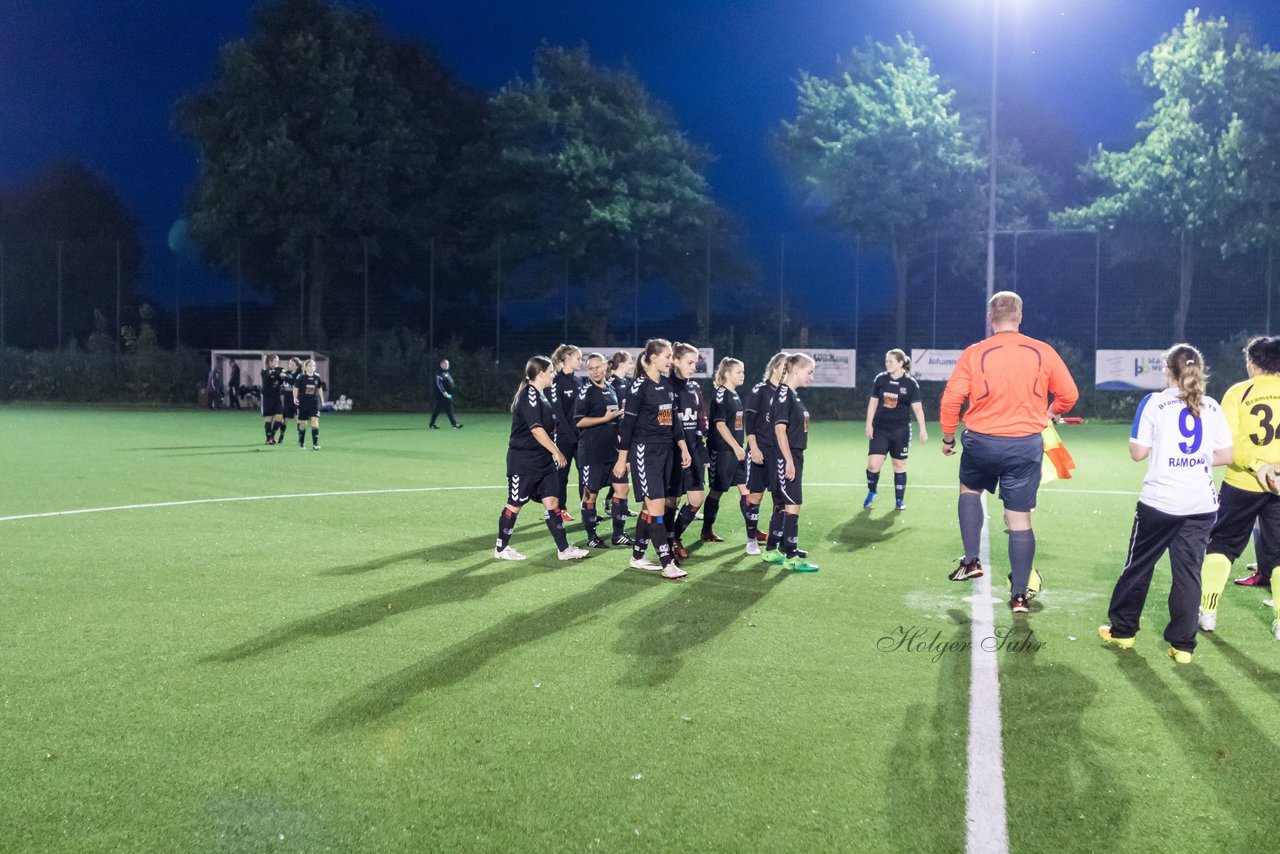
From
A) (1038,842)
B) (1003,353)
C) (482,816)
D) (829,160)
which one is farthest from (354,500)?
(829,160)

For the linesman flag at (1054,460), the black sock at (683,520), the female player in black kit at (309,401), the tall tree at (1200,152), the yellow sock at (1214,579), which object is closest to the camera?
the yellow sock at (1214,579)

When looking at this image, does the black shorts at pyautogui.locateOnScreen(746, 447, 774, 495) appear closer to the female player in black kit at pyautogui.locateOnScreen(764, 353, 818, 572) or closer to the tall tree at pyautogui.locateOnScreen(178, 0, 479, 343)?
the female player in black kit at pyautogui.locateOnScreen(764, 353, 818, 572)

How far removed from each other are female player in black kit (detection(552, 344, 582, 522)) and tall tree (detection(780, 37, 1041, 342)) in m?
27.0

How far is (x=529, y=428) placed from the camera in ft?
29.2

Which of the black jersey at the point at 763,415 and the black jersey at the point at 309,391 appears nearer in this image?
the black jersey at the point at 763,415

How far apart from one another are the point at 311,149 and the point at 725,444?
1473 inches

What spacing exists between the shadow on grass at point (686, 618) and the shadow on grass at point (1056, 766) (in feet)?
5.88

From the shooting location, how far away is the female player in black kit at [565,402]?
10.2 metres

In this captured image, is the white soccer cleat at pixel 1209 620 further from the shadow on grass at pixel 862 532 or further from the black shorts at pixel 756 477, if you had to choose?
the black shorts at pixel 756 477

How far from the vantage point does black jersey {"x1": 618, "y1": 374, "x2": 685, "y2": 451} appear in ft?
28.5

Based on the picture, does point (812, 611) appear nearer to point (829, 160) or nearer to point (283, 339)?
point (829, 160)

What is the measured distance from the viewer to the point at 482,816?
155 inches

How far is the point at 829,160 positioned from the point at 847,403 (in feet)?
33.5

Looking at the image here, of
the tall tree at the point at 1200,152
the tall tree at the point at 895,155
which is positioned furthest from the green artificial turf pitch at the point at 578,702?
the tall tree at the point at 895,155
